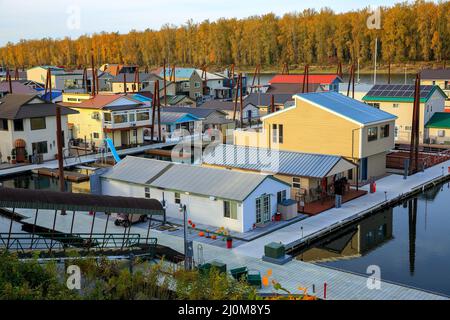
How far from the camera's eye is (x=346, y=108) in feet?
116

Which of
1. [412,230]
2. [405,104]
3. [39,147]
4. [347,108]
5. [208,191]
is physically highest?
[347,108]

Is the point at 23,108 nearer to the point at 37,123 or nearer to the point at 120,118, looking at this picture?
the point at 37,123

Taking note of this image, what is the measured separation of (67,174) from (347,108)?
1963cm

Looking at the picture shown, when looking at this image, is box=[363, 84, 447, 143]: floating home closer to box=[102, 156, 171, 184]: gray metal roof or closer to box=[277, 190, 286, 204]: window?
box=[277, 190, 286, 204]: window

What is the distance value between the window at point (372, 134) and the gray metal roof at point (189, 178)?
11.2m

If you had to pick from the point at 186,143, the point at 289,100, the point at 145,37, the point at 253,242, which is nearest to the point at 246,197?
the point at 253,242

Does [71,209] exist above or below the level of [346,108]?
below

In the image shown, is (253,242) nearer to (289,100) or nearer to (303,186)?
(303,186)

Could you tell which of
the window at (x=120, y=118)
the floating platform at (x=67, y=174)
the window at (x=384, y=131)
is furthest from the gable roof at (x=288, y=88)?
the floating platform at (x=67, y=174)

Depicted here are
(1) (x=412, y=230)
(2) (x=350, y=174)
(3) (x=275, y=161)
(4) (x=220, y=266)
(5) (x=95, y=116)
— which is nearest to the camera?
(4) (x=220, y=266)

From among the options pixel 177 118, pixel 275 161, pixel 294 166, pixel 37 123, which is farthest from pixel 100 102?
pixel 294 166

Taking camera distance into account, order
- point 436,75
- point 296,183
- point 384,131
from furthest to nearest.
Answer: point 436,75, point 384,131, point 296,183

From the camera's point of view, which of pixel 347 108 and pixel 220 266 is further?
pixel 347 108
